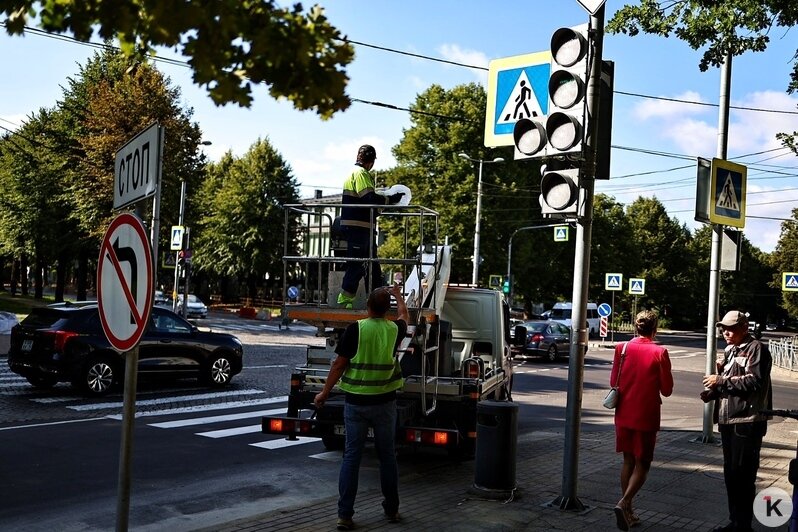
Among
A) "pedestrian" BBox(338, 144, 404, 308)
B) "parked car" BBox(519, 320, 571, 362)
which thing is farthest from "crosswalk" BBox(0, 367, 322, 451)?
"parked car" BBox(519, 320, 571, 362)

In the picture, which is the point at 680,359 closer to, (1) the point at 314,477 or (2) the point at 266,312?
(2) the point at 266,312

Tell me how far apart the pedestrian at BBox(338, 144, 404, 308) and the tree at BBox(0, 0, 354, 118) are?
14.8 feet

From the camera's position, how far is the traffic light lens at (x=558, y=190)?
22.7ft

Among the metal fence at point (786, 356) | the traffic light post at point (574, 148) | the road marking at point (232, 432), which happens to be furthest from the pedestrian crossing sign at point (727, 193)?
the metal fence at point (786, 356)

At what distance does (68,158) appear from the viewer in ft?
126

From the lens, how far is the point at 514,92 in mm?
9148

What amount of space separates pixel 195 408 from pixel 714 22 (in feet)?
32.8

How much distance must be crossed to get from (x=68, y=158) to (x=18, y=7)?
3850 centimetres

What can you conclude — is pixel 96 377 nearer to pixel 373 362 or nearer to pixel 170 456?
pixel 170 456

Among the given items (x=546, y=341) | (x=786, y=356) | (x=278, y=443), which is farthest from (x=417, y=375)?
(x=786, y=356)

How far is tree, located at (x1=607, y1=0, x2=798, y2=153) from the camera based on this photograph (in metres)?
10.5

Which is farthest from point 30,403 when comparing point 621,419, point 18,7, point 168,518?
point 18,7

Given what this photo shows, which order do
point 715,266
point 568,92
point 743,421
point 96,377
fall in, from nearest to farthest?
1. point 743,421
2. point 568,92
3. point 715,266
4. point 96,377

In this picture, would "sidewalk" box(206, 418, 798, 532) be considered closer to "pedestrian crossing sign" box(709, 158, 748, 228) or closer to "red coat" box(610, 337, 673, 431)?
"red coat" box(610, 337, 673, 431)
